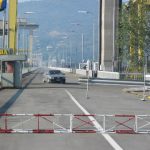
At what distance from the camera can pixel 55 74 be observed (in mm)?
63281

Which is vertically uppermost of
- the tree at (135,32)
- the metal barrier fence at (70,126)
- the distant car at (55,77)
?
the tree at (135,32)

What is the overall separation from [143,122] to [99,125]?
2.13 metres

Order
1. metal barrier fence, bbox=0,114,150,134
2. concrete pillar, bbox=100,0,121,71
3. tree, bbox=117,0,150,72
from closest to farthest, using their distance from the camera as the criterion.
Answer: metal barrier fence, bbox=0,114,150,134, tree, bbox=117,0,150,72, concrete pillar, bbox=100,0,121,71

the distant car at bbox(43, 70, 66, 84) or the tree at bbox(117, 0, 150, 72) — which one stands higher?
the tree at bbox(117, 0, 150, 72)

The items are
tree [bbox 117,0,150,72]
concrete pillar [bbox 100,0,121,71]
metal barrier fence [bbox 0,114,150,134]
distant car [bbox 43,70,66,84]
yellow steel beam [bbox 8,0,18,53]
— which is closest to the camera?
metal barrier fence [bbox 0,114,150,134]

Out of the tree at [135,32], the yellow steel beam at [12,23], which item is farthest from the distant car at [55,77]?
the tree at [135,32]

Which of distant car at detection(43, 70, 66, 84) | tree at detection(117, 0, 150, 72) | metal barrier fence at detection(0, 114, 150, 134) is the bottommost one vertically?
distant car at detection(43, 70, 66, 84)

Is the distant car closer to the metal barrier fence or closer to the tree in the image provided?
the tree

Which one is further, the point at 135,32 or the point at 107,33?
the point at 107,33

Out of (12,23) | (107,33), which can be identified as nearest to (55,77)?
(12,23)

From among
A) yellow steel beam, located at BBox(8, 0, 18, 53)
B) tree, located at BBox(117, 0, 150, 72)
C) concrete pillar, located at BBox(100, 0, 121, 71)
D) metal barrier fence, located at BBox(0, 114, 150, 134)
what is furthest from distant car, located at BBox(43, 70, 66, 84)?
metal barrier fence, located at BBox(0, 114, 150, 134)

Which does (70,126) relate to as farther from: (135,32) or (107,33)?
(107,33)

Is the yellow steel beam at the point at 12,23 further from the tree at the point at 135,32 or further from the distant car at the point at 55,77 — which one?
the distant car at the point at 55,77

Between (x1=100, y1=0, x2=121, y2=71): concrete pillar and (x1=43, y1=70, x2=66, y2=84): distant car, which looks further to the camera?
(x1=100, y1=0, x2=121, y2=71): concrete pillar
